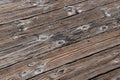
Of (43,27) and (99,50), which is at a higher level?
(43,27)

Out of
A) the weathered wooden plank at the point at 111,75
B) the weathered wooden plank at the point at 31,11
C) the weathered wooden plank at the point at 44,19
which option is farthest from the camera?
the weathered wooden plank at the point at 31,11

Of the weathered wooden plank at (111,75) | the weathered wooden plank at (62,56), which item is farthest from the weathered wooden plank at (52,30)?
the weathered wooden plank at (111,75)

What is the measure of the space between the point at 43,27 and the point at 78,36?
34cm

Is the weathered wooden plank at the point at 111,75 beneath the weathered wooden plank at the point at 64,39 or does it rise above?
beneath

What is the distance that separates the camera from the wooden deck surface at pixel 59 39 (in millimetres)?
2090

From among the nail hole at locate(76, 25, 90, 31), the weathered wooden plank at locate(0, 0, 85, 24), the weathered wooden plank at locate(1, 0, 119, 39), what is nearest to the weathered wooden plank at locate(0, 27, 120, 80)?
the nail hole at locate(76, 25, 90, 31)

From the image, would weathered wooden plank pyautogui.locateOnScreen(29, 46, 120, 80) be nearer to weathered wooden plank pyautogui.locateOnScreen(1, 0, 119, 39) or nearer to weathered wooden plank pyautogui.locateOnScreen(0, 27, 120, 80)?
weathered wooden plank pyautogui.locateOnScreen(0, 27, 120, 80)

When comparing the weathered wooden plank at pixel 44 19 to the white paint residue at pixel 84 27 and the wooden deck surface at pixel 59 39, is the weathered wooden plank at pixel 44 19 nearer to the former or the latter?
the wooden deck surface at pixel 59 39

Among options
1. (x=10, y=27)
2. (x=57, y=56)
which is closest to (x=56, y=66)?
(x=57, y=56)

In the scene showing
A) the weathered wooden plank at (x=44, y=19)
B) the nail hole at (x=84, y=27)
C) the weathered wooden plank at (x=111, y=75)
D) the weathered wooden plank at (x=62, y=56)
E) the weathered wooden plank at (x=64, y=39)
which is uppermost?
the weathered wooden plank at (x=44, y=19)

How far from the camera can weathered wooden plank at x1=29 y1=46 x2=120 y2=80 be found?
6.72 ft

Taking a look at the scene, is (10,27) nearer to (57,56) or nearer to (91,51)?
(57,56)

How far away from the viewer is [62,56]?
222 centimetres

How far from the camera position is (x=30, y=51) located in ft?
7.41
